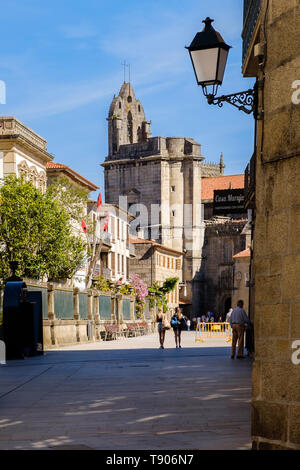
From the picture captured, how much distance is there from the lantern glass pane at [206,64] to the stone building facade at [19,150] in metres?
31.4

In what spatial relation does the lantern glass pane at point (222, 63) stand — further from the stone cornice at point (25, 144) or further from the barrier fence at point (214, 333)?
the stone cornice at point (25, 144)

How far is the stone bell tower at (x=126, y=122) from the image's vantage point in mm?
103875

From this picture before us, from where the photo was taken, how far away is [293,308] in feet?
19.9

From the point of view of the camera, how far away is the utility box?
64.5 ft

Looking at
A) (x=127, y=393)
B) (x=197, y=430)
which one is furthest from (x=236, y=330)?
(x=197, y=430)

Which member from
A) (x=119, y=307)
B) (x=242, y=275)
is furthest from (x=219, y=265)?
(x=119, y=307)

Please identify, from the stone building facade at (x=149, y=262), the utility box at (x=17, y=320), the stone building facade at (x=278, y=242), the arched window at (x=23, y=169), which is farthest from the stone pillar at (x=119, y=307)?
the stone building facade at (x=278, y=242)

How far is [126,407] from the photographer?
9852 mm

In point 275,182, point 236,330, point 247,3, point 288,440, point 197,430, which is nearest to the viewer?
point 288,440

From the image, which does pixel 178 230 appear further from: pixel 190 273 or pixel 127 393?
pixel 127 393

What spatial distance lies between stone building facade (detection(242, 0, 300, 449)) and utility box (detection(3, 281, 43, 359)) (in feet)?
45.4

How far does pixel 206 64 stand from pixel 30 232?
100ft
